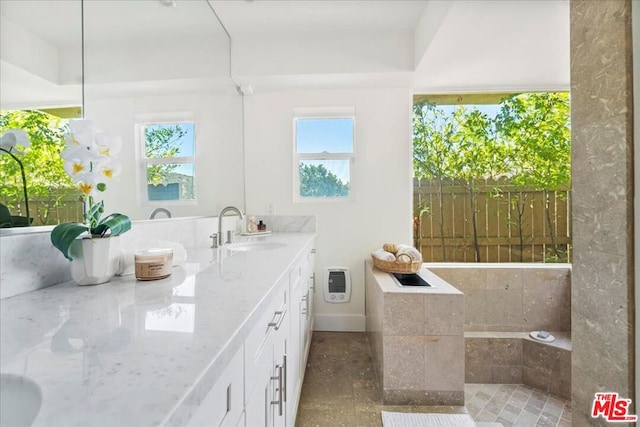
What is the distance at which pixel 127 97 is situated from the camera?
1199 mm

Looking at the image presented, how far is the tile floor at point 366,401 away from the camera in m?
1.52

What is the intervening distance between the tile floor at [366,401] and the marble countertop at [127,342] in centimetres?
118

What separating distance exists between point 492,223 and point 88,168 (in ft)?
9.47

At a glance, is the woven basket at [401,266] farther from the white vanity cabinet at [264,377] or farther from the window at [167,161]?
the window at [167,161]

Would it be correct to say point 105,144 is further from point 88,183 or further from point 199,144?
point 199,144

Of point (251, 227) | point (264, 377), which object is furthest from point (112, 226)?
point (251, 227)

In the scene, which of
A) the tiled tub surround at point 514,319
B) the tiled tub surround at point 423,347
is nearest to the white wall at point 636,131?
the tiled tub surround at point 423,347

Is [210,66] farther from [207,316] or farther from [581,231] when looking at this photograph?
[581,231]

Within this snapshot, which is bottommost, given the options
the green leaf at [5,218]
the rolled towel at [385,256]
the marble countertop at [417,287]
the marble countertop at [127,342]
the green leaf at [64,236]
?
the marble countertop at [417,287]

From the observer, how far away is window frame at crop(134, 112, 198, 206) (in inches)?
49.7

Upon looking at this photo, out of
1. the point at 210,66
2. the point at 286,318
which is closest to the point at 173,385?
the point at 286,318

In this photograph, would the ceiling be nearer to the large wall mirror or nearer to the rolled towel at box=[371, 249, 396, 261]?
the large wall mirror

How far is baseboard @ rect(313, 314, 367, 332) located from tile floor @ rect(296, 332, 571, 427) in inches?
14.1

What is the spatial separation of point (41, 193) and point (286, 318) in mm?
936
